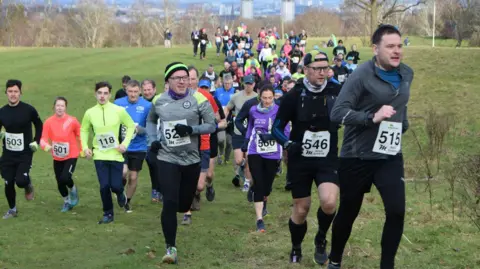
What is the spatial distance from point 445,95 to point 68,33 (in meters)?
98.6

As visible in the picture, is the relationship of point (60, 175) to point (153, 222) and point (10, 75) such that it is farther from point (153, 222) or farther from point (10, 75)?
point (10, 75)

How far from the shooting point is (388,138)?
5.84m

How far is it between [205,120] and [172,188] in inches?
34.5

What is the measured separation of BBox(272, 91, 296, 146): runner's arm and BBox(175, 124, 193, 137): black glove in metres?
0.93

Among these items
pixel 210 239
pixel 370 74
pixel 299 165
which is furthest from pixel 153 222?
pixel 370 74

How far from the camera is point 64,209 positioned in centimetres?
1135

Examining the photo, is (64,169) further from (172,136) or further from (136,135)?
(172,136)

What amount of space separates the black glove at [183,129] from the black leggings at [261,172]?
7.83 ft

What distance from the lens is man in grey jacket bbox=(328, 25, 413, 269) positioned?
5.80 metres

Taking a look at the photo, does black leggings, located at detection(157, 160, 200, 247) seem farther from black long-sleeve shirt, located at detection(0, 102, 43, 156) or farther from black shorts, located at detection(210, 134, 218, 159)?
black long-sleeve shirt, located at detection(0, 102, 43, 156)

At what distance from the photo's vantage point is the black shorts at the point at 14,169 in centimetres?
1049

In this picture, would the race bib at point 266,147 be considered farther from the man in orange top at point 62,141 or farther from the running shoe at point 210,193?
the man in orange top at point 62,141

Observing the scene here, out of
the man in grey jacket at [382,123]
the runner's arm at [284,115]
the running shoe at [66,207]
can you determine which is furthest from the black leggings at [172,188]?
the running shoe at [66,207]

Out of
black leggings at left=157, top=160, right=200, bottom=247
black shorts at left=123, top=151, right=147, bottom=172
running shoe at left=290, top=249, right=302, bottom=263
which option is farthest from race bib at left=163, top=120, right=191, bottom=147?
black shorts at left=123, top=151, right=147, bottom=172
